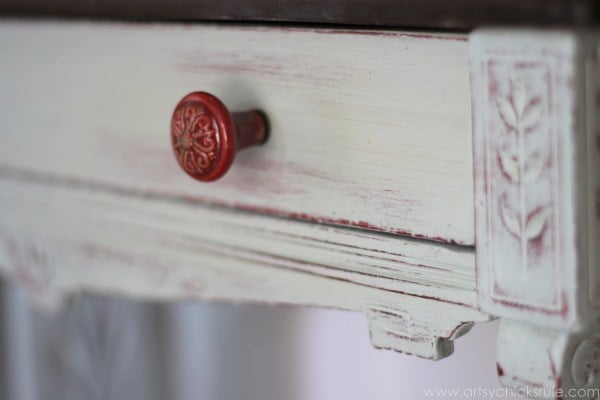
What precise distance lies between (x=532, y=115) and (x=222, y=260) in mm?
186

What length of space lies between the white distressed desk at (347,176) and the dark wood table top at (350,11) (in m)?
0.01

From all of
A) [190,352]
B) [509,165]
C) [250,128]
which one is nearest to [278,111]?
[250,128]

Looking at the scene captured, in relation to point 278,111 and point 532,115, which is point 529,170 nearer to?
point 532,115

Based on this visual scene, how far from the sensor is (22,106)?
0.52 meters

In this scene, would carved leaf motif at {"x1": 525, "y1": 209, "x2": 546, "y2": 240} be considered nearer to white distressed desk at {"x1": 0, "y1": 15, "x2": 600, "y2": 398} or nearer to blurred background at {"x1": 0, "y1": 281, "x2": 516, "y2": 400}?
white distressed desk at {"x1": 0, "y1": 15, "x2": 600, "y2": 398}

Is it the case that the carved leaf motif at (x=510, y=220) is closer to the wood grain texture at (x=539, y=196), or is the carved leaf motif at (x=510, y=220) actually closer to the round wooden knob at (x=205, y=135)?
the wood grain texture at (x=539, y=196)

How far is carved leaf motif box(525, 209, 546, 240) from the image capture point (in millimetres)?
301

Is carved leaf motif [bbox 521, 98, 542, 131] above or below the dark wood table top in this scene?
below

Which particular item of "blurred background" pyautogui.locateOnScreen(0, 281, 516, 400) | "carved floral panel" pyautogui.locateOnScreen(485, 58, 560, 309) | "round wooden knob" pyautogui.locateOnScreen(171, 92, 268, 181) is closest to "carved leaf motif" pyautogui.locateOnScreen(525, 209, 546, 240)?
"carved floral panel" pyautogui.locateOnScreen(485, 58, 560, 309)

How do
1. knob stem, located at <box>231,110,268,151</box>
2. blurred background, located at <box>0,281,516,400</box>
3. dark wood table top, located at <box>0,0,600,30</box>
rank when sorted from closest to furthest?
dark wood table top, located at <box>0,0,600,30</box>, knob stem, located at <box>231,110,268,151</box>, blurred background, located at <box>0,281,516,400</box>

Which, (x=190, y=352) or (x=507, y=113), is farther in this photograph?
(x=190, y=352)

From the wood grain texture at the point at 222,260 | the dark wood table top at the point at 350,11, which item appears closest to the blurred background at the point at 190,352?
the wood grain texture at the point at 222,260

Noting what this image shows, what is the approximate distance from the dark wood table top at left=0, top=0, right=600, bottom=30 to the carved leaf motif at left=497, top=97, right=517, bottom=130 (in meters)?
0.03

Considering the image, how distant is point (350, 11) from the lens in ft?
1.06
